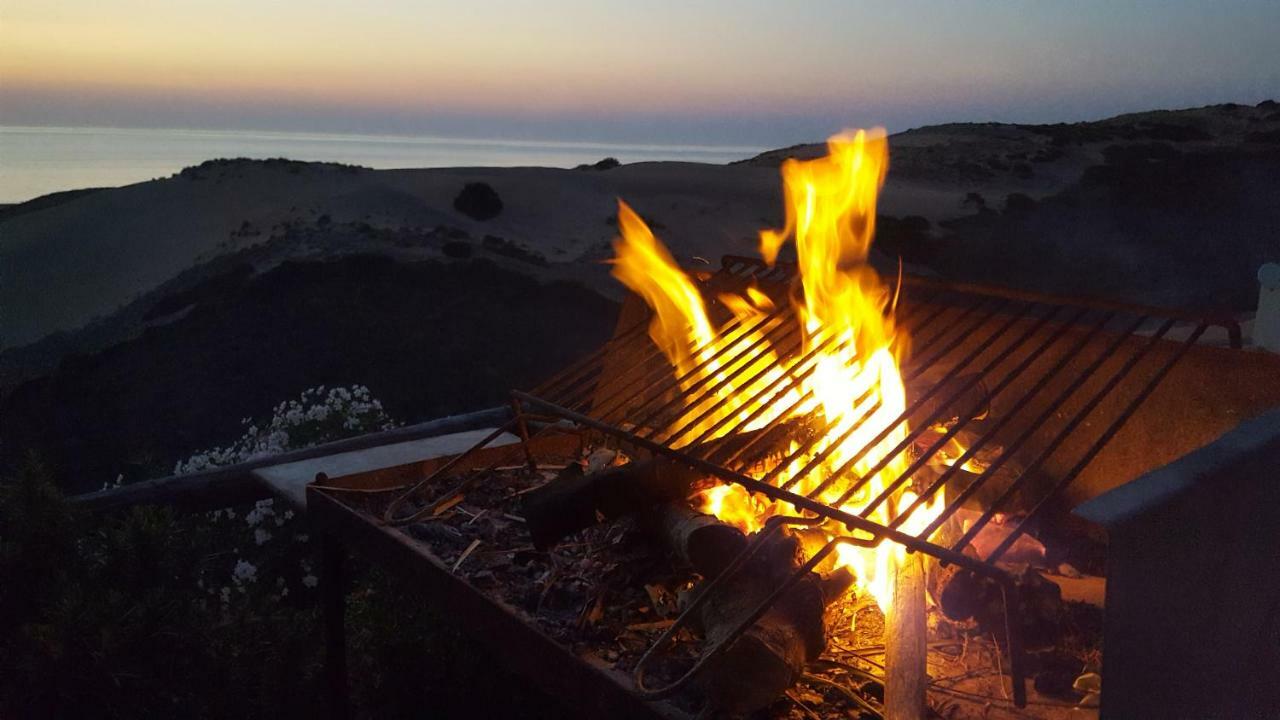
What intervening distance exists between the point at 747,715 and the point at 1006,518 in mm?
1927

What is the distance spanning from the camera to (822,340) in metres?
3.59

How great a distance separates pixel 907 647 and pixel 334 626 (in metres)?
2.48

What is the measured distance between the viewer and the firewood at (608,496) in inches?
129

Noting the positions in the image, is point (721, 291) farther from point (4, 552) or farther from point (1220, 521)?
point (4, 552)

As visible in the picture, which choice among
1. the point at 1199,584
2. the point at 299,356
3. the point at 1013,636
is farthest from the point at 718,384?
the point at 299,356

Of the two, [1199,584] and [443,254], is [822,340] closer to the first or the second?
[1199,584]

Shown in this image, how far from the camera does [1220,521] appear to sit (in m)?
2.17

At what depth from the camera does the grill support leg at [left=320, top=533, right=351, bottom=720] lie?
3971mm

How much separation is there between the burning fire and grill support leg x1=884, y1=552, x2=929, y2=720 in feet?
0.56

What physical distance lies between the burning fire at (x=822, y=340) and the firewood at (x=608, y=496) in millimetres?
170

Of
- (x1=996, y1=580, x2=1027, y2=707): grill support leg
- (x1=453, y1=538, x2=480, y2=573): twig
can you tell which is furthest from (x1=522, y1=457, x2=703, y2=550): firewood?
(x1=996, y1=580, x2=1027, y2=707): grill support leg

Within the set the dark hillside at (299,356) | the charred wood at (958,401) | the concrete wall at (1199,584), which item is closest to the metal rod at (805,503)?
the concrete wall at (1199,584)

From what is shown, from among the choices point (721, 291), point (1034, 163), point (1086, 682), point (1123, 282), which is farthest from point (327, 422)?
point (1034, 163)

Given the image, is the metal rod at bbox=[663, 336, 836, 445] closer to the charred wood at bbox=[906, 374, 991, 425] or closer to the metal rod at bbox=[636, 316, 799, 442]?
the metal rod at bbox=[636, 316, 799, 442]
